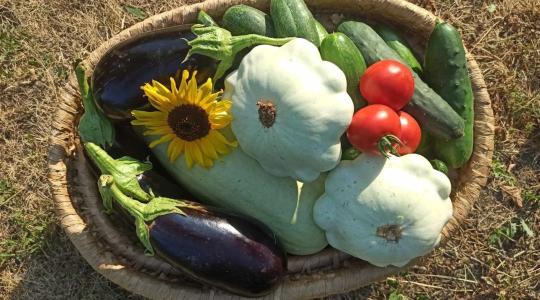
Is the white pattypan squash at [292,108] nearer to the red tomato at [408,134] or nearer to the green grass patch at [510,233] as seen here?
the red tomato at [408,134]

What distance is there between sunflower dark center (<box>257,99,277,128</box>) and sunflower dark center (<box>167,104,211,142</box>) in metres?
0.20

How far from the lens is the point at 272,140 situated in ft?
6.47

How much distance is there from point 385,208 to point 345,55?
526 millimetres

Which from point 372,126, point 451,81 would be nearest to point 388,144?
point 372,126

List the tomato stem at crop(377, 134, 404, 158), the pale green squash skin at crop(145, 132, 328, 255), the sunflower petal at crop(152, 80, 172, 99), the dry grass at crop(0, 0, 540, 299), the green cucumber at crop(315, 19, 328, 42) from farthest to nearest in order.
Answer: the dry grass at crop(0, 0, 540, 299), the green cucumber at crop(315, 19, 328, 42), the pale green squash skin at crop(145, 132, 328, 255), the sunflower petal at crop(152, 80, 172, 99), the tomato stem at crop(377, 134, 404, 158)

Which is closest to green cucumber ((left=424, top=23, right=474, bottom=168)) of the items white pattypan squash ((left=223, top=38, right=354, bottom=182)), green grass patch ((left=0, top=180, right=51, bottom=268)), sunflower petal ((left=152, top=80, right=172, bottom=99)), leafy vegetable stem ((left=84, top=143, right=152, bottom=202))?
white pattypan squash ((left=223, top=38, right=354, bottom=182))

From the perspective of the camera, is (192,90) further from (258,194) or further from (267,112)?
(258,194)

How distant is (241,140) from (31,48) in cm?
142

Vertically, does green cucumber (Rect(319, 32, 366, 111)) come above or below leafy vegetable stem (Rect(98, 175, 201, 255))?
above

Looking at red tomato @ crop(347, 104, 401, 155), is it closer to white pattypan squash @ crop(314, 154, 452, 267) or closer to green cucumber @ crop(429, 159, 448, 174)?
white pattypan squash @ crop(314, 154, 452, 267)

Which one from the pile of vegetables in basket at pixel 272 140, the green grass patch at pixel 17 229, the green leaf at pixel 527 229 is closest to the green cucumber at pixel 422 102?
the pile of vegetables in basket at pixel 272 140

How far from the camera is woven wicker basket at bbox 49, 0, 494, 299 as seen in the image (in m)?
2.20

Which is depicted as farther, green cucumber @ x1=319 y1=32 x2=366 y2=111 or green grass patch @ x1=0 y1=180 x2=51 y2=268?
green grass patch @ x1=0 y1=180 x2=51 y2=268

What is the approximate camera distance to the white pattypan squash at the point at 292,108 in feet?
6.34
